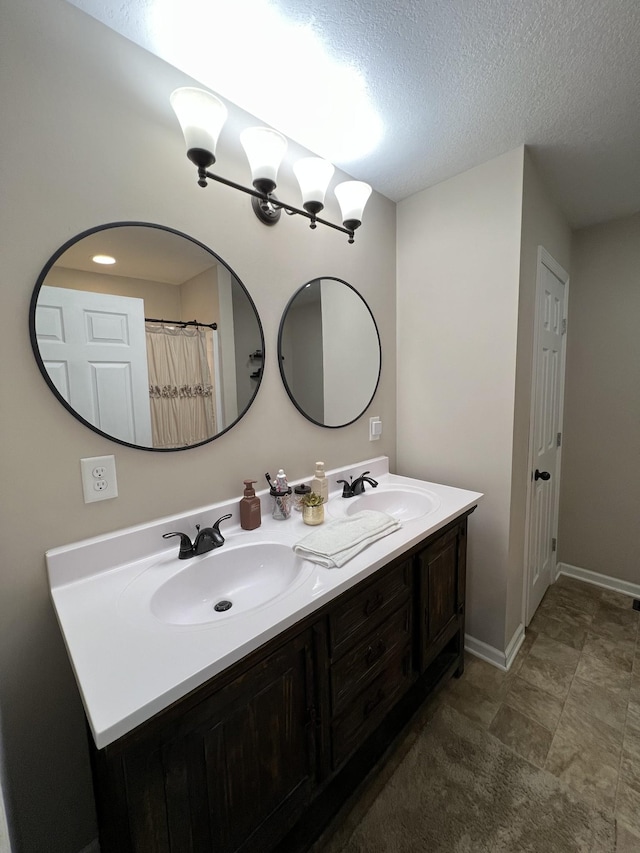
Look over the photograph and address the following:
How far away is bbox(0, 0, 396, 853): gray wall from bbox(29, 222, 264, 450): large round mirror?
40 millimetres

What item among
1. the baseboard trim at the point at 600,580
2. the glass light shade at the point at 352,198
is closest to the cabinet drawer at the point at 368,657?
the glass light shade at the point at 352,198

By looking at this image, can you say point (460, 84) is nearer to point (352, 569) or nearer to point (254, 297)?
point (254, 297)

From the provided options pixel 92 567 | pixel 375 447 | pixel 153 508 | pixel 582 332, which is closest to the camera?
pixel 92 567

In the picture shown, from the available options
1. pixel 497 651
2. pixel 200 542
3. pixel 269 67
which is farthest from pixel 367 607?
pixel 269 67

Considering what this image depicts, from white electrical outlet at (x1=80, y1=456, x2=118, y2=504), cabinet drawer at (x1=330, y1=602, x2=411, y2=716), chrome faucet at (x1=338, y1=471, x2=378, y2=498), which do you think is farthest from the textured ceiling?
cabinet drawer at (x1=330, y1=602, x2=411, y2=716)

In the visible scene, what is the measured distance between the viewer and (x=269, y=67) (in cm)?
108

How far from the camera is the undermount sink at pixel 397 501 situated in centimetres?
154

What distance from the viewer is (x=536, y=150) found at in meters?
1.47

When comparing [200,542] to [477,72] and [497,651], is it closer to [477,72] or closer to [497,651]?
[497,651]

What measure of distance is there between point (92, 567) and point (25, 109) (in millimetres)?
1205

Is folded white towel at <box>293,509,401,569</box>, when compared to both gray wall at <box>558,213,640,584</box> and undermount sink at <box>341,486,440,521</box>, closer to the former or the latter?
undermount sink at <box>341,486,440,521</box>

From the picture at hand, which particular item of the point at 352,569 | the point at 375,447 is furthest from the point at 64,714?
the point at 375,447

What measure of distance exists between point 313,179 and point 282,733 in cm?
170

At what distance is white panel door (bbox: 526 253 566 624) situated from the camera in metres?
1.80
